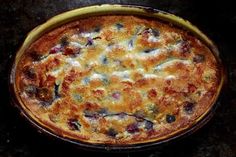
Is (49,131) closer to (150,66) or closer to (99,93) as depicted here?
(99,93)

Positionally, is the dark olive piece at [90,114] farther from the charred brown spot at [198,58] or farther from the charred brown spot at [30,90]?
the charred brown spot at [198,58]

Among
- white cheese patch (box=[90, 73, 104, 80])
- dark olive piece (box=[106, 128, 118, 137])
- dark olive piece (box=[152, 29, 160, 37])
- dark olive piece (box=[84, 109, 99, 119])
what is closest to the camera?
dark olive piece (box=[106, 128, 118, 137])

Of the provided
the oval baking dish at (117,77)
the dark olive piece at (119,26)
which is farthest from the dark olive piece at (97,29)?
the dark olive piece at (119,26)

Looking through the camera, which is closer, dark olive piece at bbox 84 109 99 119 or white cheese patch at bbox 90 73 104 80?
dark olive piece at bbox 84 109 99 119

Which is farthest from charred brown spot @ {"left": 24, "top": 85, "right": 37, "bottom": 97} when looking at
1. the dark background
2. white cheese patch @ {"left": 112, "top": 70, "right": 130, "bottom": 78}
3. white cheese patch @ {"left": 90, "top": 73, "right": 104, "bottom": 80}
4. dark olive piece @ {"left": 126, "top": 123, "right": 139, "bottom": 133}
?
dark olive piece @ {"left": 126, "top": 123, "right": 139, "bottom": 133}

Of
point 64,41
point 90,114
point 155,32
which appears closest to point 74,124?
point 90,114

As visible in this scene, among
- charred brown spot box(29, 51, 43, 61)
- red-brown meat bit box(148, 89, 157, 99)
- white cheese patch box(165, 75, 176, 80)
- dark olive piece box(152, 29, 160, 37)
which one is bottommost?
charred brown spot box(29, 51, 43, 61)

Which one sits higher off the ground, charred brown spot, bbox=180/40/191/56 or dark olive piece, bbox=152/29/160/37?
charred brown spot, bbox=180/40/191/56

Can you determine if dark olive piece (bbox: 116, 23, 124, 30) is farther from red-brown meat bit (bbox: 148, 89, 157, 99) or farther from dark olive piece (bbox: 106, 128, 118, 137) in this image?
dark olive piece (bbox: 106, 128, 118, 137)
